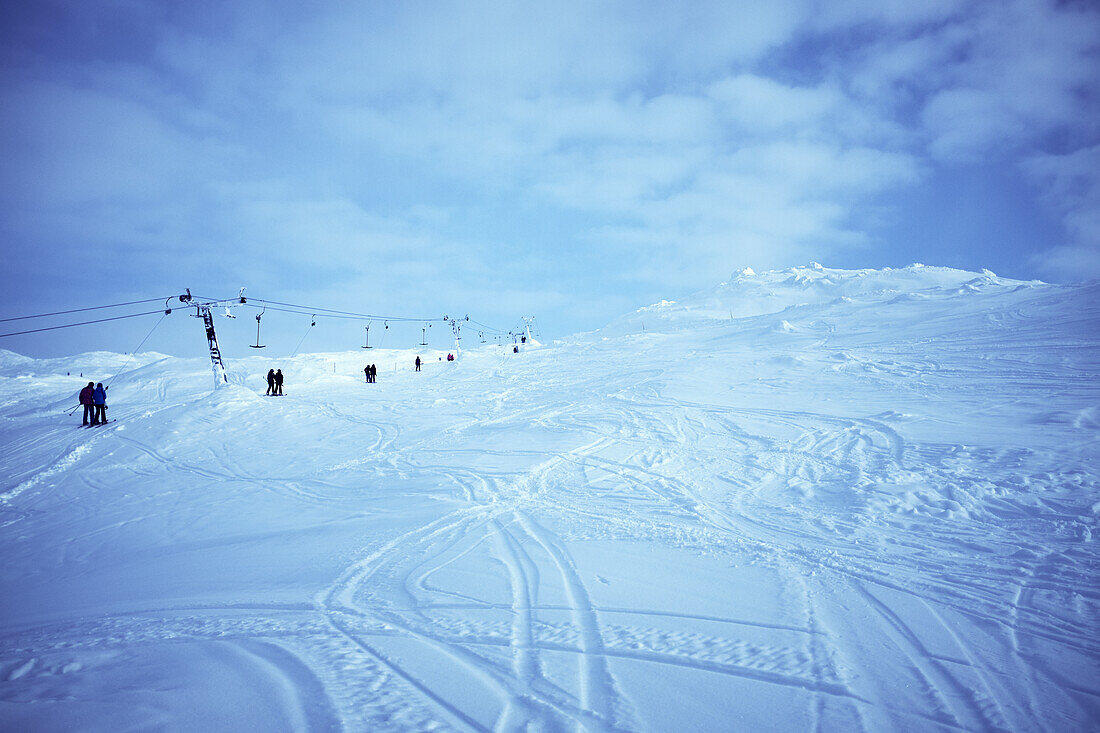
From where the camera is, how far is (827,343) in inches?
998

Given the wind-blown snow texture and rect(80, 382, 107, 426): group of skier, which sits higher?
rect(80, 382, 107, 426): group of skier

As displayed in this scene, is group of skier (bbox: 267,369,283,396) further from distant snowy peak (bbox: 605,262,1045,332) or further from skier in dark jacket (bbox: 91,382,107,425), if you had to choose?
distant snowy peak (bbox: 605,262,1045,332)

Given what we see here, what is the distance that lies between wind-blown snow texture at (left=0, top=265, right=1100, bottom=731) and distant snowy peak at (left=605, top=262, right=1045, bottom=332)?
41.0 m

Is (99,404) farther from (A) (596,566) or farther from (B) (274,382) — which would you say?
(A) (596,566)

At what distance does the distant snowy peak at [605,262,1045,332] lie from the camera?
196ft

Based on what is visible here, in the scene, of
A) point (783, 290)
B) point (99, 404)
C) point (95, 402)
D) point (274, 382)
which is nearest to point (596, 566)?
point (99, 404)

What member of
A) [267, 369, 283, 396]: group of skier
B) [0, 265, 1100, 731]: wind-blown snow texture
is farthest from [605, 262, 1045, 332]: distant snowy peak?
[0, 265, 1100, 731]: wind-blown snow texture

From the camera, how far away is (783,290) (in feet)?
248

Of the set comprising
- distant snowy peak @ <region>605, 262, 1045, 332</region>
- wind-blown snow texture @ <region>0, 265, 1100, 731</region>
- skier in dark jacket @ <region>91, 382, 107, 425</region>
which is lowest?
wind-blown snow texture @ <region>0, 265, 1100, 731</region>

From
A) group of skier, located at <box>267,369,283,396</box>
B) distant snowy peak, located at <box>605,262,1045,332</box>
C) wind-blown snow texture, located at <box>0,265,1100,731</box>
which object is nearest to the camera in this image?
wind-blown snow texture, located at <box>0,265,1100,731</box>

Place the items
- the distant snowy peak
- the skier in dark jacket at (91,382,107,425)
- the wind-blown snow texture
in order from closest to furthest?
the wind-blown snow texture
the skier in dark jacket at (91,382,107,425)
the distant snowy peak

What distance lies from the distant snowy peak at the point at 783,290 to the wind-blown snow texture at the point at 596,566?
134 ft

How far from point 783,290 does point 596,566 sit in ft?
257

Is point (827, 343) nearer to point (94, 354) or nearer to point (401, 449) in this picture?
point (401, 449)
